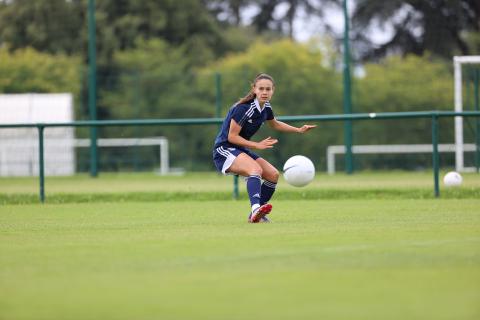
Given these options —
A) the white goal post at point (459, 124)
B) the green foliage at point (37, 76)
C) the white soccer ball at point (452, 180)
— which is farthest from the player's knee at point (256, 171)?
the green foliage at point (37, 76)

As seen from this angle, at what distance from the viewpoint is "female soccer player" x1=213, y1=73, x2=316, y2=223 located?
10.7 m

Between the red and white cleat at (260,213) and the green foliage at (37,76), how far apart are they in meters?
23.1

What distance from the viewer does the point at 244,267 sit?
6.74 metres

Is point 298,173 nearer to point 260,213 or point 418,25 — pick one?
point 260,213

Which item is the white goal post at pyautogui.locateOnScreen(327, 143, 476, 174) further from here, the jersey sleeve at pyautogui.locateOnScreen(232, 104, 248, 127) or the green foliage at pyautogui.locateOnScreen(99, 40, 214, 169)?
the jersey sleeve at pyautogui.locateOnScreen(232, 104, 248, 127)

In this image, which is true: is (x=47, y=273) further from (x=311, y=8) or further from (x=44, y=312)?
(x=311, y=8)

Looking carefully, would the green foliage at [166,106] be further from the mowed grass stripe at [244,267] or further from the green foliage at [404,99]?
the mowed grass stripe at [244,267]

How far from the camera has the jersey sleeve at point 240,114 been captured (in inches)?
427

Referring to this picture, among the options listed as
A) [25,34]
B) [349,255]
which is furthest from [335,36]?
[349,255]

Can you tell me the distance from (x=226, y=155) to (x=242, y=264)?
14.1 ft

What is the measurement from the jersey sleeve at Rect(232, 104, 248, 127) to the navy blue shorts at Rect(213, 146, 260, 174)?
1.11 feet

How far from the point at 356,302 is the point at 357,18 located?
112ft

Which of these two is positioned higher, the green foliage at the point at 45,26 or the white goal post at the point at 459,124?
the green foliage at the point at 45,26

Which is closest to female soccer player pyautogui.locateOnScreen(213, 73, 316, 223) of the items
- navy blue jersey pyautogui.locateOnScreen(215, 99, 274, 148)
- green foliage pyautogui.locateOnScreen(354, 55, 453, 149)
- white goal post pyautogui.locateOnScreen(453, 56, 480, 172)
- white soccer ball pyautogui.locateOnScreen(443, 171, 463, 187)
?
navy blue jersey pyautogui.locateOnScreen(215, 99, 274, 148)
